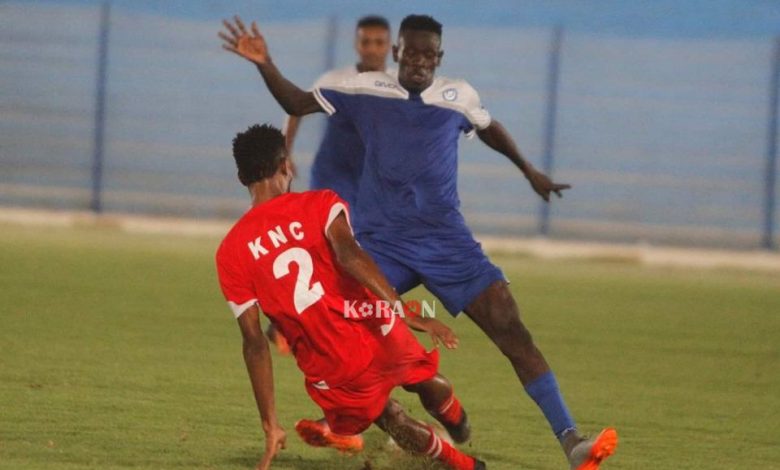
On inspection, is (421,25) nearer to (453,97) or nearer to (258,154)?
(453,97)

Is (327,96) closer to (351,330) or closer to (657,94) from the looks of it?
(351,330)

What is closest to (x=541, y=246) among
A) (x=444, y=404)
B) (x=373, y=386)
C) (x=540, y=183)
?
(x=540, y=183)

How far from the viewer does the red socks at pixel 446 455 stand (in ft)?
23.4

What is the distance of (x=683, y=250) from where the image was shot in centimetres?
2217

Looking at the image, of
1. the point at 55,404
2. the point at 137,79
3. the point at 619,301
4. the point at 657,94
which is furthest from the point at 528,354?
the point at 137,79

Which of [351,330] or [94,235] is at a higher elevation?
[351,330]

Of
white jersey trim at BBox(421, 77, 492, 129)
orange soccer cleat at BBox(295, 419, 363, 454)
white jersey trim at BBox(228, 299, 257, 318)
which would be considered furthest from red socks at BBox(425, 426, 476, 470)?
white jersey trim at BBox(421, 77, 492, 129)

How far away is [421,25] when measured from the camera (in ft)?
26.7

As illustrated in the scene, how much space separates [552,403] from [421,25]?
195 cm

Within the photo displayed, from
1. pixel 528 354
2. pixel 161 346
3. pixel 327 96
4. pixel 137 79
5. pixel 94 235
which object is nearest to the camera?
pixel 528 354

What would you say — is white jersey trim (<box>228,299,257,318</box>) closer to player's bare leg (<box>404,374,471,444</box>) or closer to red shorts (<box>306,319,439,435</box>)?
red shorts (<box>306,319,439,435</box>)

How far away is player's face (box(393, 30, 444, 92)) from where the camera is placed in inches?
319

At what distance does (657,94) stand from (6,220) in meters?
9.19

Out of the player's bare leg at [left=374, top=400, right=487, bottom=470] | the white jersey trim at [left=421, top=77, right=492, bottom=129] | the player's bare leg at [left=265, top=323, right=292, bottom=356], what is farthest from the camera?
the player's bare leg at [left=265, top=323, right=292, bottom=356]
